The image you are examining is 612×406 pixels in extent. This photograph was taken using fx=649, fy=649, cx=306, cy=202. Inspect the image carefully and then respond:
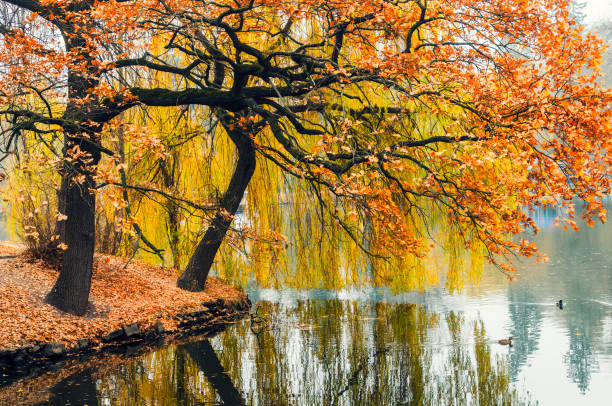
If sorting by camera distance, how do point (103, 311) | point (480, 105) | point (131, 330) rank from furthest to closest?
point (103, 311) < point (131, 330) < point (480, 105)

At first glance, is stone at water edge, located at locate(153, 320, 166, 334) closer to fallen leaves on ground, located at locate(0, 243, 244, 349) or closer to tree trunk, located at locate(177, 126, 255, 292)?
fallen leaves on ground, located at locate(0, 243, 244, 349)

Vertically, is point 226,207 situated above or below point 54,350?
above

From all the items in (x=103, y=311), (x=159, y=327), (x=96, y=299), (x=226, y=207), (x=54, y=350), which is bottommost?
(x=54, y=350)

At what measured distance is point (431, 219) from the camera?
12.1 metres

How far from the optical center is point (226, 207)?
1230cm

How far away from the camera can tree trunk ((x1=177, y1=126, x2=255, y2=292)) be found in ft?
40.0

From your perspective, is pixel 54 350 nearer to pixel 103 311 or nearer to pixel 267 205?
pixel 103 311

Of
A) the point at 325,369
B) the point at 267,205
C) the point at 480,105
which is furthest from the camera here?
the point at 267,205

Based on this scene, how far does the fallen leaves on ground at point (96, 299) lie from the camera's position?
883 centimetres

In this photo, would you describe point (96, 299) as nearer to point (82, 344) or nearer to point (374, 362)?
point (82, 344)

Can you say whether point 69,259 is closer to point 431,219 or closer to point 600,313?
point 431,219

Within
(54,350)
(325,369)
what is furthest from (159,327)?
(325,369)

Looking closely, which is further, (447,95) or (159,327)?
(159,327)

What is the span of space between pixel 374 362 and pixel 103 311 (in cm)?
441
